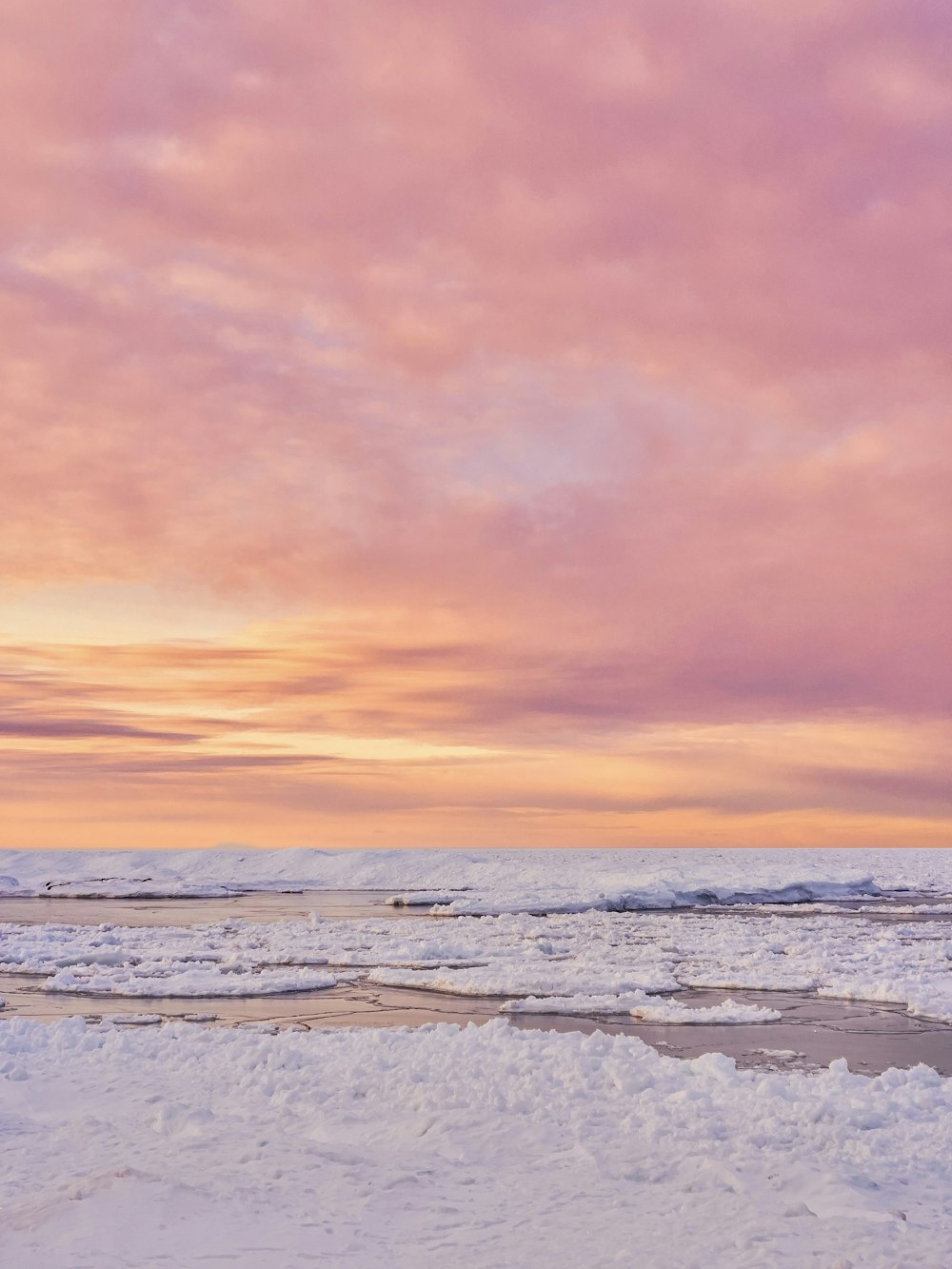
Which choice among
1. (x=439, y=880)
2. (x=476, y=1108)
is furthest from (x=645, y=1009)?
(x=439, y=880)

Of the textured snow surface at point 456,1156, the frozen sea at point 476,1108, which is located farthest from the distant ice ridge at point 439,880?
the textured snow surface at point 456,1156

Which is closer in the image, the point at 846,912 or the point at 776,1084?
the point at 776,1084

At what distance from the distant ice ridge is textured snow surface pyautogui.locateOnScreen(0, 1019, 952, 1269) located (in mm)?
33284

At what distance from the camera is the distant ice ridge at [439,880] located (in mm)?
50125

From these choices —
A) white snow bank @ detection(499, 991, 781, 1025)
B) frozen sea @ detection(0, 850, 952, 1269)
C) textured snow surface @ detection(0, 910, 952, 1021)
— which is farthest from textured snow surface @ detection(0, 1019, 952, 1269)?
textured snow surface @ detection(0, 910, 952, 1021)

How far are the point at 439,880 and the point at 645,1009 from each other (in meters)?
52.9

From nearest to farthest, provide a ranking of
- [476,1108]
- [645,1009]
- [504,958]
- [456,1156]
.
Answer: [456,1156] → [476,1108] → [645,1009] → [504,958]

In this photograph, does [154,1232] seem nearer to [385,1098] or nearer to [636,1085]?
[385,1098]

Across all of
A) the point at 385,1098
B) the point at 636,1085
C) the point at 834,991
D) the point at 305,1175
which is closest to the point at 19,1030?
the point at 385,1098

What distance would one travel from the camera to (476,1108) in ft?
32.1

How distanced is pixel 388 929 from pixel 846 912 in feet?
70.5

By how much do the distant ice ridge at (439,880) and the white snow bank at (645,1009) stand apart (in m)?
27.2

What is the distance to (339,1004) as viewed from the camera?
688 inches

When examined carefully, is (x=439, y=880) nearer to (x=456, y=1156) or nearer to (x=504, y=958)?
(x=504, y=958)
